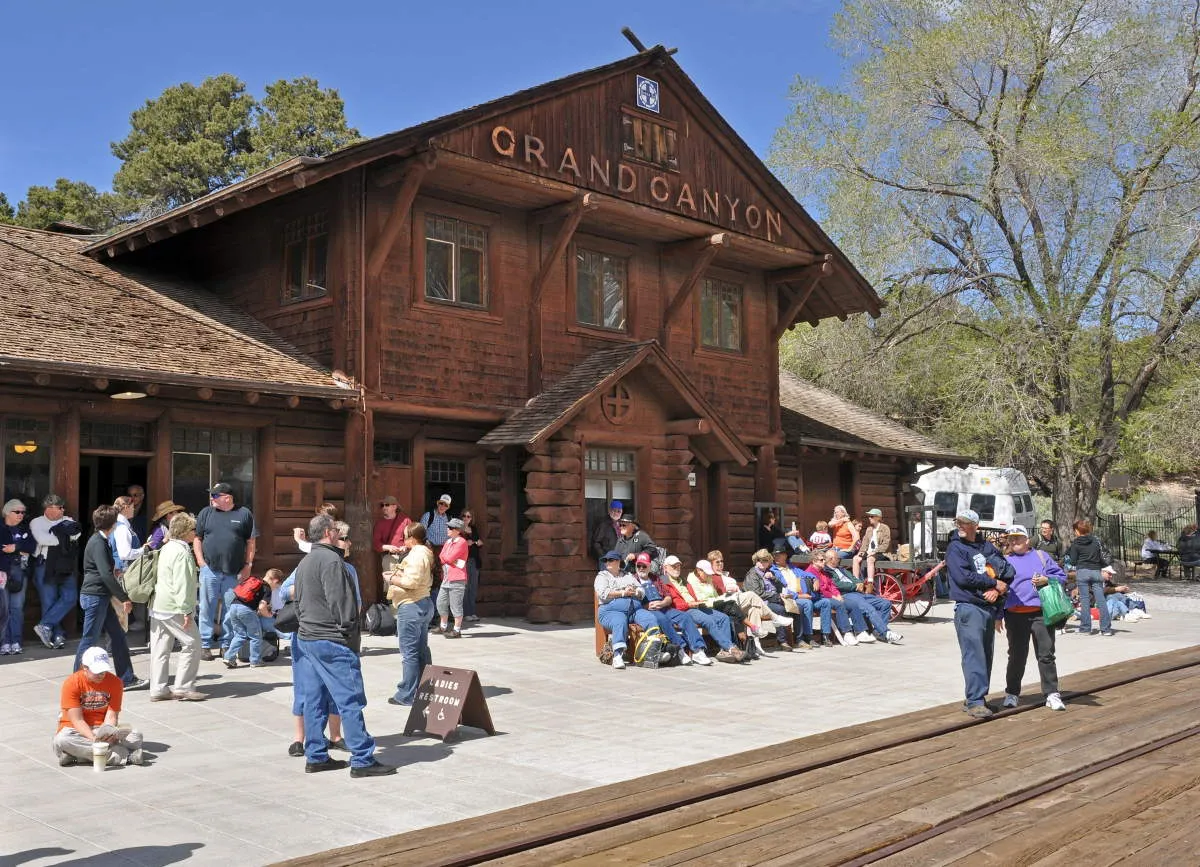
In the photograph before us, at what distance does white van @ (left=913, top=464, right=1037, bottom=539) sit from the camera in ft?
112

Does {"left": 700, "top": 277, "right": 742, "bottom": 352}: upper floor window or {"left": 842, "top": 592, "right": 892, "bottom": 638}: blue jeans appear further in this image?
{"left": 700, "top": 277, "right": 742, "bottom": 352}: upper floor window

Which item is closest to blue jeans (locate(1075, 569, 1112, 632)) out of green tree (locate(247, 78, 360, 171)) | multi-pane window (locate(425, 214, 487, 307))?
multi-pane window (locate(425, 214, 487, 307))

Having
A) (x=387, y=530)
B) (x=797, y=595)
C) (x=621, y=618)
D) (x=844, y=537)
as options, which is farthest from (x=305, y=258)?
(x=844, y=537)

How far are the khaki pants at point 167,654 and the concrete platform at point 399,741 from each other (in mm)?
206

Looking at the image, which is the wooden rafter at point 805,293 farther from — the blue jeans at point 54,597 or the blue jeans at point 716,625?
the blue jeans at point 54,597

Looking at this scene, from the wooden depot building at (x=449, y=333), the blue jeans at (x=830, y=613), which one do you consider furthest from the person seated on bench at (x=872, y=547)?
the wooden depot building at (x=449, y=333)

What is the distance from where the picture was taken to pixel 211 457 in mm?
15477

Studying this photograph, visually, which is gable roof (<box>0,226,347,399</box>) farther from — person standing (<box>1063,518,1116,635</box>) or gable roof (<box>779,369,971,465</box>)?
person standing (<box>1063,518,1116,635</box>)

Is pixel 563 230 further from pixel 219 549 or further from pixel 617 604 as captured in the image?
pixel 219 549

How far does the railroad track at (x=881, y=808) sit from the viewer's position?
249 inches

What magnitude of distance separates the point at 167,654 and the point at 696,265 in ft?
39.4

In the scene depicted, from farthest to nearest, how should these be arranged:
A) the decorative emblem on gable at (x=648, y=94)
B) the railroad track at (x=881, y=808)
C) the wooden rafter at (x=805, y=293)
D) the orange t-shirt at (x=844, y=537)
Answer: the wooden rafter at (x=805, y=293), the decorative emblem on gable at (x=648, y=94), the orange t-shirt at (x=844, y=537), the railroad track at (x=881, y=808)

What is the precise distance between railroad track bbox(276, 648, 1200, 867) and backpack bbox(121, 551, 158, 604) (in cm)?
501

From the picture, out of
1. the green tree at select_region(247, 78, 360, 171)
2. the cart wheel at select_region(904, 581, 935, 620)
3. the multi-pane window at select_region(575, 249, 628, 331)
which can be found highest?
the green tree at select_region(247, 78, 360, 171)
